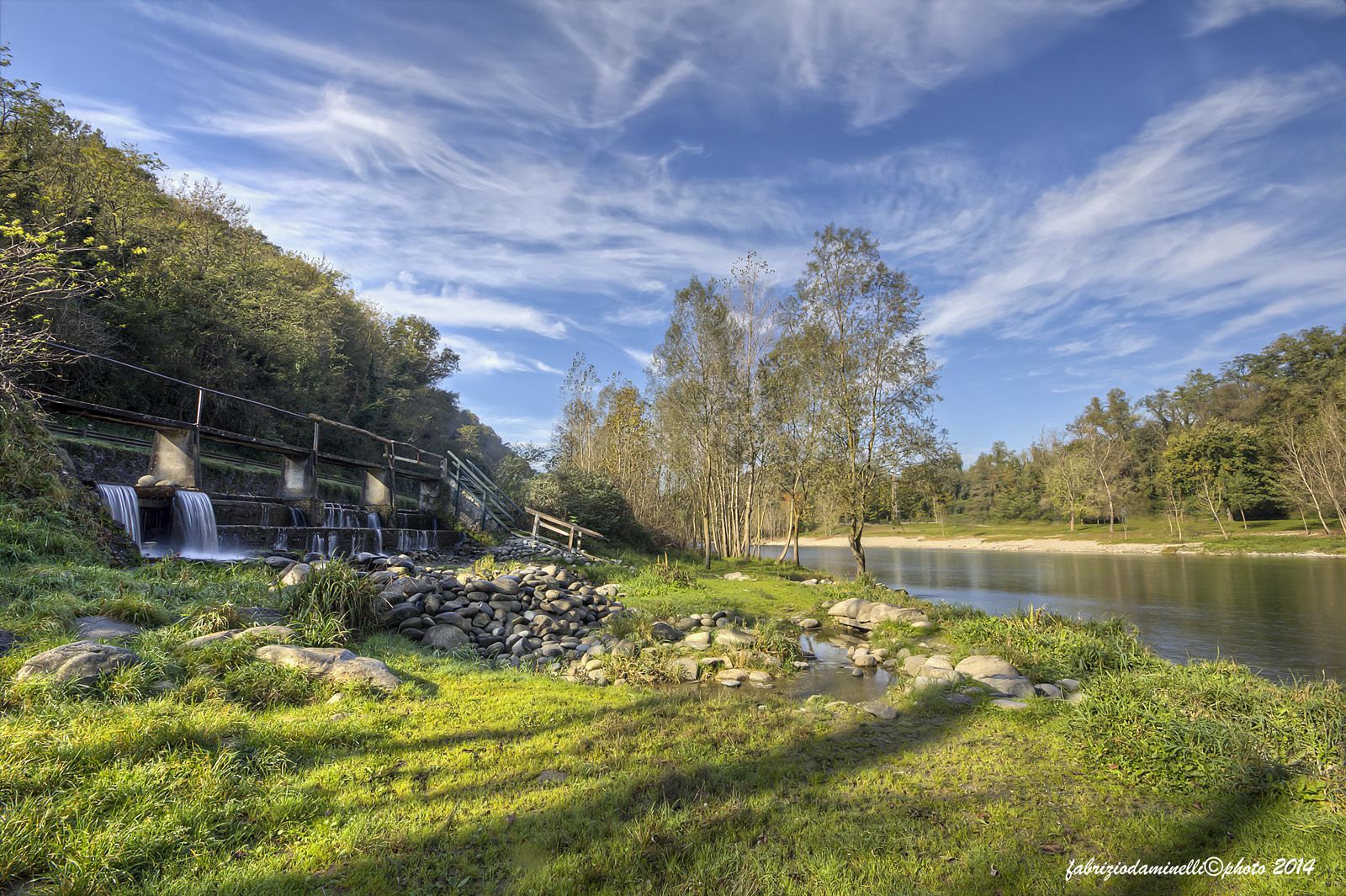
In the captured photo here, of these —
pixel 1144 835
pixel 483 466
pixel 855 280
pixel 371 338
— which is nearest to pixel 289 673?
pixel 1144 835

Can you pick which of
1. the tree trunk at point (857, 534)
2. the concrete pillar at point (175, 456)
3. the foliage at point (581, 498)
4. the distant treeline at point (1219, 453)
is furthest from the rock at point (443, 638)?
the distant treeline at point (1219, 453)

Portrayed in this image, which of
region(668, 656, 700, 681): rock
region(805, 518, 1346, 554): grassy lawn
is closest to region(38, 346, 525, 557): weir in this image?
region(668, 656, 700, 681): rock

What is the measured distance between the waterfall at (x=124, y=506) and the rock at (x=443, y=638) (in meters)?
5.07

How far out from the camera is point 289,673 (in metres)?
4.32

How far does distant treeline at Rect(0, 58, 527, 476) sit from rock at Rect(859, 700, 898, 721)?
10474mm

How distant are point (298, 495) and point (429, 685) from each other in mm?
10759

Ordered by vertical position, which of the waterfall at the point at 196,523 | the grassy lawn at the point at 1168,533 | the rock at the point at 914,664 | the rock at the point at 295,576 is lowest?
the grassy lawn at the point at 1168,533

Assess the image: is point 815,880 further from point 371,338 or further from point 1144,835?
point 371,338

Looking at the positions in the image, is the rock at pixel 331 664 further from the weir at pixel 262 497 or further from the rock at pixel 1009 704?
the rock at pixel 1009 704

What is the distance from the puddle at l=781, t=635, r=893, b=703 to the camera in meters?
6.20

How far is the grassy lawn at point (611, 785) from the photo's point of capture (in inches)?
96.0

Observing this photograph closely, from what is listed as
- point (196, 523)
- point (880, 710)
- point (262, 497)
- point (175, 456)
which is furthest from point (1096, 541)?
point (175, 456)

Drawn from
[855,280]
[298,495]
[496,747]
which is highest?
[855,280]

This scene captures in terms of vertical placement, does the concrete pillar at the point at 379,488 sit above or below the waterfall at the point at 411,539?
above
